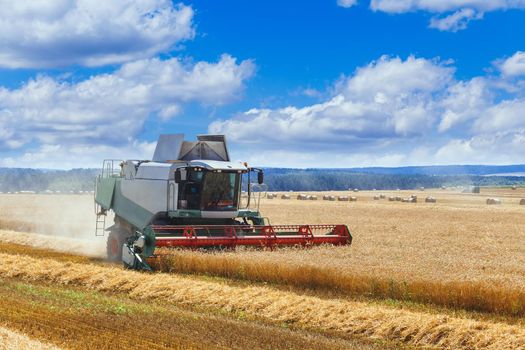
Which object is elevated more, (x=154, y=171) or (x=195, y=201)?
(x=154, y=171)

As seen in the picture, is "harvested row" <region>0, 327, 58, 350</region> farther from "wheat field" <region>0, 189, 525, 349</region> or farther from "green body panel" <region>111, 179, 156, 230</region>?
"green body panel" <region>111, 179, 156, 230</region>

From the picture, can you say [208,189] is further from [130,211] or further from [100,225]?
[100,225]

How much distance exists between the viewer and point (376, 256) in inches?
667

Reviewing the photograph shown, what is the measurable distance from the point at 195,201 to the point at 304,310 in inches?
316

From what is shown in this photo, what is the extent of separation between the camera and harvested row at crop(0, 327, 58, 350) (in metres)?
8.02

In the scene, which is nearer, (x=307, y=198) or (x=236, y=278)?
(x=236, y=278)

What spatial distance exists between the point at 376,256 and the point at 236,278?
386 cm

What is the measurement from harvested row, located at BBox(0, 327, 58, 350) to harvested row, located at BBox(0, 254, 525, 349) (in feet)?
12.7

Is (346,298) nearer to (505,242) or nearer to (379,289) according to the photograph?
(379,289)

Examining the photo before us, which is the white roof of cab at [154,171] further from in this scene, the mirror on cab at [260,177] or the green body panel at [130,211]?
the mirror on cab at [260,177]

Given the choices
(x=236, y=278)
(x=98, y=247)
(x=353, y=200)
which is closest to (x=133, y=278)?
(x=236, y=278)

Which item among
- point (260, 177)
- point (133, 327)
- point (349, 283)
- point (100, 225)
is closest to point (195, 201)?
point (260, 177)

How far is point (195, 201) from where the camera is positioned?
1859 centimetres

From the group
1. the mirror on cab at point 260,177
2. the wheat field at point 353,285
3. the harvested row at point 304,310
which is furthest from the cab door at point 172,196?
the harvested row at point 304,310
